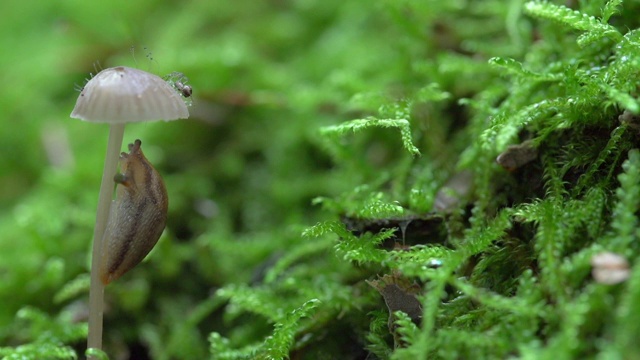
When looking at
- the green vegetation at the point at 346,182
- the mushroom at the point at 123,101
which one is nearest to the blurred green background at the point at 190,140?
the green vegetation at the point at 346,182

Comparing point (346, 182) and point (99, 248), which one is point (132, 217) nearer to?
point (99, 248)

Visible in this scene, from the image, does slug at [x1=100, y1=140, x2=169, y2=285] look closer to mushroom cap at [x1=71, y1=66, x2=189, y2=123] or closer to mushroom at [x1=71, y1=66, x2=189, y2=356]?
mushroom at [x1=71, y1=66, x2=189, y2=356]

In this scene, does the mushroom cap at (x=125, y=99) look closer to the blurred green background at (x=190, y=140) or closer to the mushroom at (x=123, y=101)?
the mushroom at (x=123, y=101)

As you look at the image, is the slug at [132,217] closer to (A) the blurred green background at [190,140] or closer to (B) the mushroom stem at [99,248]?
(B) the mushroom stem at [99,248]

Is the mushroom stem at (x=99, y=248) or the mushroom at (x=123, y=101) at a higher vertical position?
the mushroom at (x=123, y=101)

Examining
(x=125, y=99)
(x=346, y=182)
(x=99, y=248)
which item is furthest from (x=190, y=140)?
(x=125, y=99)

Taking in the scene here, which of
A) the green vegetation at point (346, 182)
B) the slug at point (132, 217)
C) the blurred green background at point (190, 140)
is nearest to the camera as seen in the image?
the green vegetation at point (346, 182)

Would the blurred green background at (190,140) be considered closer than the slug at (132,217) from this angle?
No

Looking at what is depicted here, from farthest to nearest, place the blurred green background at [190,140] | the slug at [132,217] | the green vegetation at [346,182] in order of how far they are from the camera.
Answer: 1. the blurred green background at [190,140]
2. the slug at [132,217]
3. the green vegetation at [346,182]

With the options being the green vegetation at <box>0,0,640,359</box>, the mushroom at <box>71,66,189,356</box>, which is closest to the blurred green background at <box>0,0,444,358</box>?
the green vegetation at <box>0,0,640,359</box>
